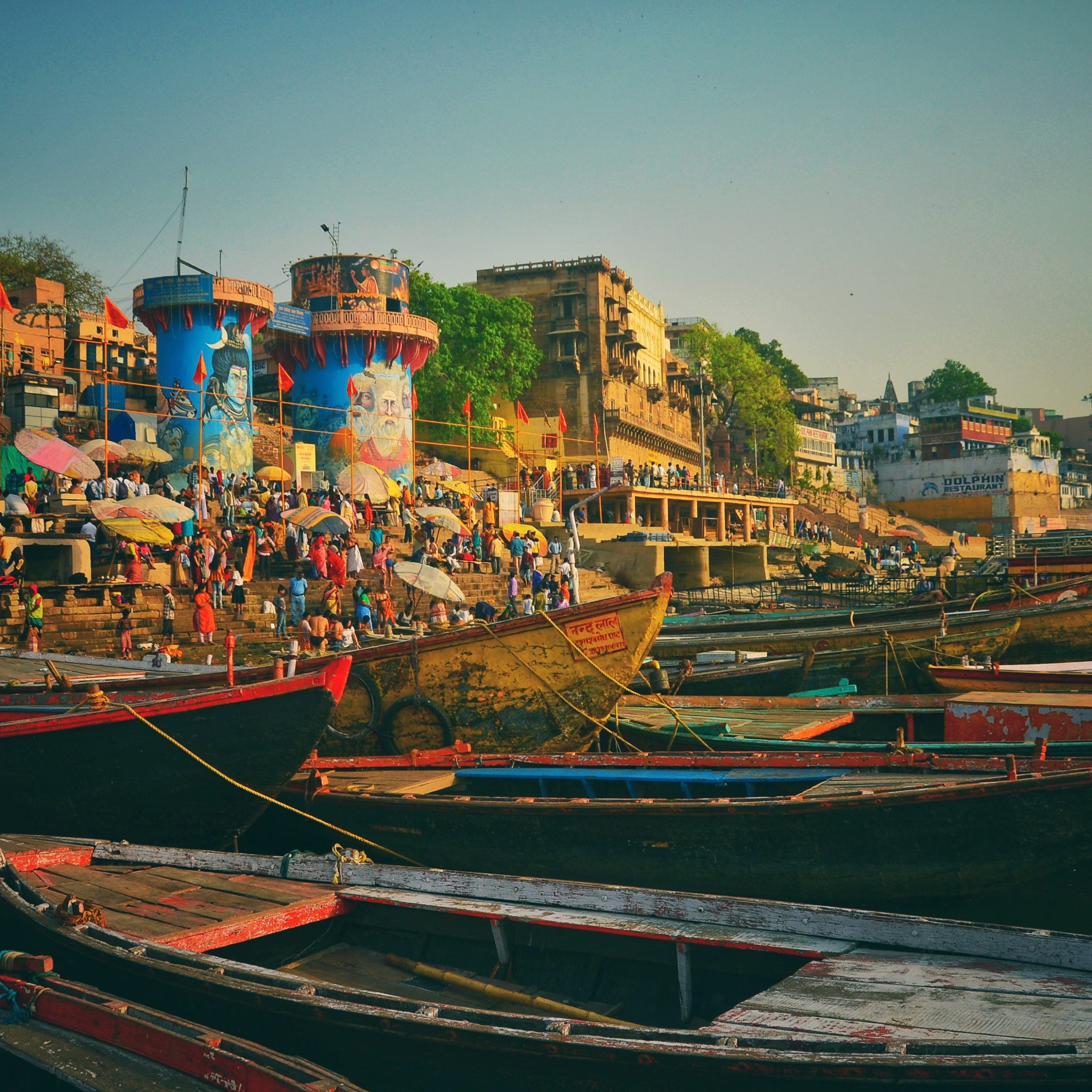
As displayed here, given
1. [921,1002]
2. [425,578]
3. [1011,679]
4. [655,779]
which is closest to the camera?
[921,1002]

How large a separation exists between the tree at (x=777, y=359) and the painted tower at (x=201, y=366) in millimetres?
60480

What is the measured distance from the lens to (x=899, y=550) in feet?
165

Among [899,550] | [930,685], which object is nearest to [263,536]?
[930,685]

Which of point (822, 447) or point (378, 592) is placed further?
point (822, 447)

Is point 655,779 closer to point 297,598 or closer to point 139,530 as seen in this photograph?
point 297,598

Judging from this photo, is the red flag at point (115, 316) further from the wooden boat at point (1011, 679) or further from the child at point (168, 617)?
the wooden boat at point (1011, 679)

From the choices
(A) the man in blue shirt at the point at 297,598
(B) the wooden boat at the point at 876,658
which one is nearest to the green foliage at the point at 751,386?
(A) the man in blue shirt at the point at 297,598

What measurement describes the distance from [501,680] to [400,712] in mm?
1237

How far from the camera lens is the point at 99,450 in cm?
2547

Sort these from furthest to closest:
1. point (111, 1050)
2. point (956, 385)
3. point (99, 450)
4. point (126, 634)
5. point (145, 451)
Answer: point (956, 385), point (145, 451), point (99, 450), point (126, 634), point (111, 1050)

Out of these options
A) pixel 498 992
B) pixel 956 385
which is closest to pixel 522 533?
pixel 498 992

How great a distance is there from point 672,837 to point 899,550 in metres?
44.8

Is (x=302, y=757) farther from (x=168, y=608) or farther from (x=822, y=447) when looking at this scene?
(x=822, y=447)

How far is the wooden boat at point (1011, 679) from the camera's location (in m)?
13.0
